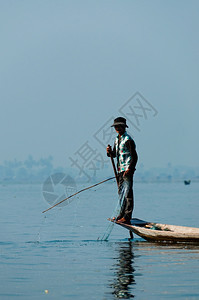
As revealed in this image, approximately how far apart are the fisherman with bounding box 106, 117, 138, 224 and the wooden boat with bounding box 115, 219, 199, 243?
41 cm

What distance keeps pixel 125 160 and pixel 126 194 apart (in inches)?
29.0

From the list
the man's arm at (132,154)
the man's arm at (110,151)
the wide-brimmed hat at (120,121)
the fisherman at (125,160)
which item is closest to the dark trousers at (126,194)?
the fisherman at (125,160)

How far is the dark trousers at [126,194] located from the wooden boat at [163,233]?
12.0 inches

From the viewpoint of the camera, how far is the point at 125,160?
47.4 feet

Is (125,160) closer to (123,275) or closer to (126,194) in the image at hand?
(126,194)

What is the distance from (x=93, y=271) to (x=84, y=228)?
10.0m

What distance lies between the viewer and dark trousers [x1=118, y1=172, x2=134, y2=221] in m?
14.4

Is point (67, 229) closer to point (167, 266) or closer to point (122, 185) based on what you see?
point (122, 185)

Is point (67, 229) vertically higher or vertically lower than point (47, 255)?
higher

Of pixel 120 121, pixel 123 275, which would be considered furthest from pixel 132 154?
pixel 123 275

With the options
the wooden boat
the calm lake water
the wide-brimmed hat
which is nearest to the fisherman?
the wide-brimmed hat

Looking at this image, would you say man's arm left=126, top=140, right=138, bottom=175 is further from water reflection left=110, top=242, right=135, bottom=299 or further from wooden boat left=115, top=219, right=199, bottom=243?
water reflection left=110, top=242, right=135, bottom=299

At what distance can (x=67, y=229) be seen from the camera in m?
20.5

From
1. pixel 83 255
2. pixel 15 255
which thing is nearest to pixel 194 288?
pixel 83 255
